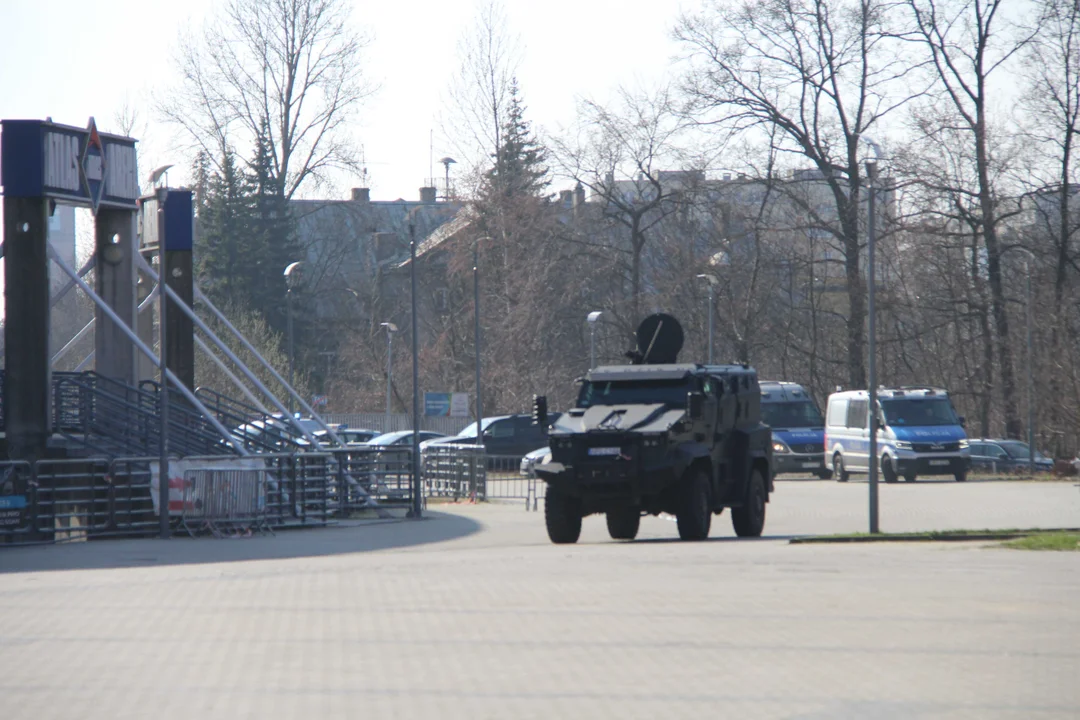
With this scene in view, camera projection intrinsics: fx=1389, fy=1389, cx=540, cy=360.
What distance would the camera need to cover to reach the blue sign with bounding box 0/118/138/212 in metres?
23.4

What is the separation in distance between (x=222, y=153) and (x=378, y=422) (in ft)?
42.2

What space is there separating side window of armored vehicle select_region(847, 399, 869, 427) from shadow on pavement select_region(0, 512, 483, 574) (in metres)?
15.6

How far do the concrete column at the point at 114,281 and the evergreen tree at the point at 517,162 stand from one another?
31.6 m

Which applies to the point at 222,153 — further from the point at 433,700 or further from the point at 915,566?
the point at 433,700

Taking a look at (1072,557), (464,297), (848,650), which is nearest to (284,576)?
(848,650)

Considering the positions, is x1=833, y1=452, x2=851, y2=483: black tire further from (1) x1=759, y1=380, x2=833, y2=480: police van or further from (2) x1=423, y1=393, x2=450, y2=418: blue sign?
(2) x1=423, y1=393, x2=450, y2=418: blue sign

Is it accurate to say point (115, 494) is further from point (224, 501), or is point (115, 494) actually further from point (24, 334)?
point (24, 334)

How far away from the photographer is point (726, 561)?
15328 mm

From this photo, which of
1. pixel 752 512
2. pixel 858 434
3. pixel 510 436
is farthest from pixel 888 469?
pixel 752 512

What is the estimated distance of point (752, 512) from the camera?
20.2 m

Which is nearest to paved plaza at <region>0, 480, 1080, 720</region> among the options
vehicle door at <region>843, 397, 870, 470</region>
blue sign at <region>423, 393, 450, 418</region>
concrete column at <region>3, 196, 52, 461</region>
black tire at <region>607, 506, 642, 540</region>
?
black tire at <region>607, 506, 642, 540</region>

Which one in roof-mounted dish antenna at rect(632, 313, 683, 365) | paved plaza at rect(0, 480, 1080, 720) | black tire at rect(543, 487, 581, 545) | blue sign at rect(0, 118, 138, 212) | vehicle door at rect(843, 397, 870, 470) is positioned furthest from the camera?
vehicle door at rect(843, 397, 870, 470)

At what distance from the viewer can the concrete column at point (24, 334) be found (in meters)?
23.1

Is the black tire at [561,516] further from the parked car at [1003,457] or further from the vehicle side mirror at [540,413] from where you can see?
the parked car at [1003,457]
